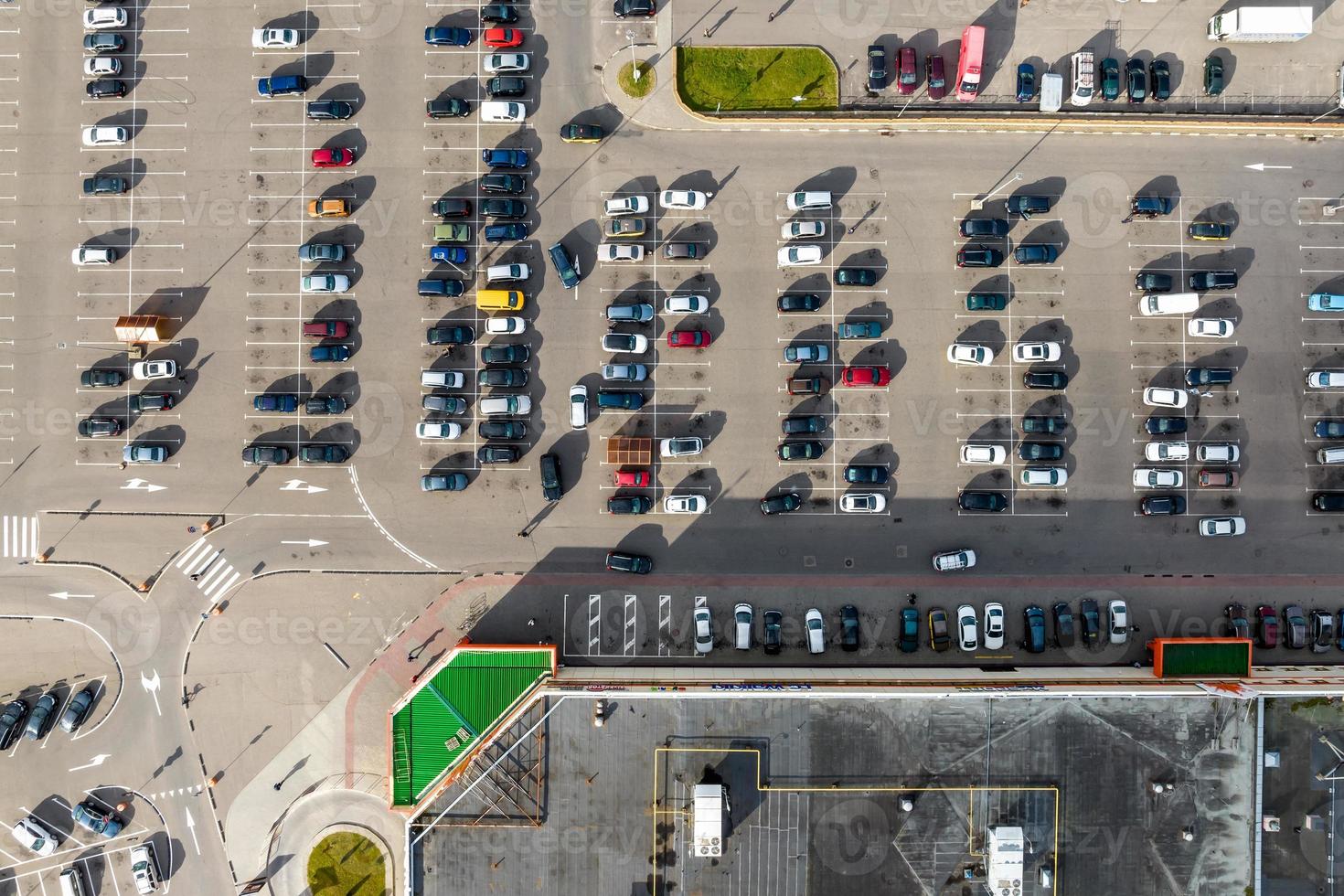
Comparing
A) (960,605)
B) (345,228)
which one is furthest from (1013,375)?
(345,228)

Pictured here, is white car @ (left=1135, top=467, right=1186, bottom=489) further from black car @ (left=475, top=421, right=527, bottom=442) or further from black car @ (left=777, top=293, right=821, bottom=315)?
black car @ (left=475, top=421, right=527, bottom=442)

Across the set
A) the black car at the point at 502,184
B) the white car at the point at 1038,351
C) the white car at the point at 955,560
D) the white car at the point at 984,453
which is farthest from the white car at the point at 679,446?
the white car at the point at 1038,351

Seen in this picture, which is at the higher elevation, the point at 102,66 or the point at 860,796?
the point at 102,66

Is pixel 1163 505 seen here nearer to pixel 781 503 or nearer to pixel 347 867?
pixel 781 503

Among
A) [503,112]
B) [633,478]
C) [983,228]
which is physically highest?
[503,112]

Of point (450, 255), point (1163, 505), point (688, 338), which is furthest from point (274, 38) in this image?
point (1163, 505)

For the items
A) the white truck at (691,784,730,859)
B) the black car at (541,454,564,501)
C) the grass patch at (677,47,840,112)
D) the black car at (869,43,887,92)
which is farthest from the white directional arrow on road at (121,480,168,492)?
the black car at (869,43,887,92)

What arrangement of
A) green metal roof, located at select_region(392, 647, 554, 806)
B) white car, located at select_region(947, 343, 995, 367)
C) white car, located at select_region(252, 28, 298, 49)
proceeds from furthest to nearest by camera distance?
white car, located at select_region(252, 28, 298, 49), white car, located at select_region(947, 343, 995, 367), green metal roof, located at select_region(392, 647, 554, 806)
